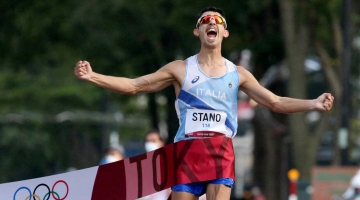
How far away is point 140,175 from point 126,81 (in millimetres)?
874

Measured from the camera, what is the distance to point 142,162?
930cm

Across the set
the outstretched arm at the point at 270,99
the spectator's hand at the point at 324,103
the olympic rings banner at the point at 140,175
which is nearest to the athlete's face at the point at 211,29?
the outstretched arm at the point at 270,99

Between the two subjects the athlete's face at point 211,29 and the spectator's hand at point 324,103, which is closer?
the spectator's hand at point 324,103

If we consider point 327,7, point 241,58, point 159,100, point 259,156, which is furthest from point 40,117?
point 327,7

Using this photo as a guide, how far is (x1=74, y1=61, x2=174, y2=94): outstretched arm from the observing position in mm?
8523

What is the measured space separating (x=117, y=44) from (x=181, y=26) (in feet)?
6.52

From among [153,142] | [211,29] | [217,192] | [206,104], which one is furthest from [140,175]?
[153,142]

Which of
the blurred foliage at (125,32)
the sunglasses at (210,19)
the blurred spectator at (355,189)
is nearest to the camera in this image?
the sunglasses at (210,19)

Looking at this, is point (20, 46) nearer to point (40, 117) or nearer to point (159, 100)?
point (159, 100)

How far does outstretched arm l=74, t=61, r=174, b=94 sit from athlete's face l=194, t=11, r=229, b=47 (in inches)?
15.4

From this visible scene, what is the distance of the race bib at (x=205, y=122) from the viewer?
29.3 ft

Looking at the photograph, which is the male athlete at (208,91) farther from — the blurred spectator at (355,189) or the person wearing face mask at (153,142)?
the blurred spectator at (355,189)

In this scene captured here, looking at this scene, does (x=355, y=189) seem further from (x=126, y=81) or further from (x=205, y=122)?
(x=126, y=81)

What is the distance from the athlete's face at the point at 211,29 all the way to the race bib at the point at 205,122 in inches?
21.6
